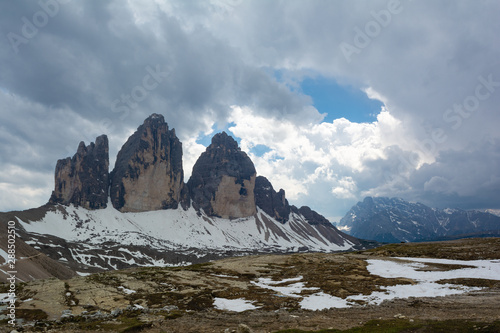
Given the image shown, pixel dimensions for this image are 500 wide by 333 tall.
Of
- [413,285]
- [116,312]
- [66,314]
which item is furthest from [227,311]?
[413,285]

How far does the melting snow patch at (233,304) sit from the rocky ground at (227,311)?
2.22 ft

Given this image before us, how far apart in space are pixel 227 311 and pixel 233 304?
3971mm

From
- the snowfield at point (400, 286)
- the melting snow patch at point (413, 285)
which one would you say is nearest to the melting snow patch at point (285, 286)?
the snowfield at point (400, 286)

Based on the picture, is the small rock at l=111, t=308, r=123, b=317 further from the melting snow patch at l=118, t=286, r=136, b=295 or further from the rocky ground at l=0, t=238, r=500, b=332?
the melting snow patch at l=118, t=286, r=136, b=295

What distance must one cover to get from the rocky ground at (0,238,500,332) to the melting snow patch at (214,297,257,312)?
677 millimetres

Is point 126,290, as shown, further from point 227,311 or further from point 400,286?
point 400,286

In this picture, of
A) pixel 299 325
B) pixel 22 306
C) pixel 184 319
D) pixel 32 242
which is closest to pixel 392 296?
pixel 299 325

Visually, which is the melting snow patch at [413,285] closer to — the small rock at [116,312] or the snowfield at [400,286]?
the snowfield at [400,286]

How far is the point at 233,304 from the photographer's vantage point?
37125 millimetres

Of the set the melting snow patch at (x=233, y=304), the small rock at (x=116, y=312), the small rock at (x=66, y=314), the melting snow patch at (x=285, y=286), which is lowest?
the melting snow patch at (x=285, y=286)

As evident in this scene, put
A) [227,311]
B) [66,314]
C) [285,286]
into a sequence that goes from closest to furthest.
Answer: [66,314] → [227,311] → [285,286]

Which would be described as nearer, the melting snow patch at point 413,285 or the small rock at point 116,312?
the small rock at point 116,312

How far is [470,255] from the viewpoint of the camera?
65688mm

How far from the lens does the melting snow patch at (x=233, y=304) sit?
34562 millimetres
